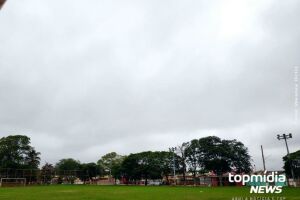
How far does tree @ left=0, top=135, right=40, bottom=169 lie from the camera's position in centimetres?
7700

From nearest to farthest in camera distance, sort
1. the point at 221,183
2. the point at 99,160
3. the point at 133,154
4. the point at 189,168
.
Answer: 1. the point at 221,183
2. the point at 189,168
3. the point at 133,154
4. the point at 99,160

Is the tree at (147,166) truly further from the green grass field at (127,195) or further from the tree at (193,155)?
the green grass field at (127,195)

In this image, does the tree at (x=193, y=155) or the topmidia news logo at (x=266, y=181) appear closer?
the topmidia news logo at (x=266, y=181)

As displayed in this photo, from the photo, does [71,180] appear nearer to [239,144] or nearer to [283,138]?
[239,144]

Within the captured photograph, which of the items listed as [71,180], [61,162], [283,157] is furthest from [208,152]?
[61,162]

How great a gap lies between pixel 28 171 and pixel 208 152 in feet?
141

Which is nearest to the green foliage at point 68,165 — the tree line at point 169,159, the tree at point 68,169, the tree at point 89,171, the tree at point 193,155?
the tree at point 68,169

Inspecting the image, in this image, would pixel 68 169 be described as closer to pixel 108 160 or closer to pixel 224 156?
pixel 108 160

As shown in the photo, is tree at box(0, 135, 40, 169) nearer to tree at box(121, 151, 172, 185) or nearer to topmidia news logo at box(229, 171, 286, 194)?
tree at box(121, 151, 172, 185)

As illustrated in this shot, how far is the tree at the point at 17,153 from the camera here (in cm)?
7700

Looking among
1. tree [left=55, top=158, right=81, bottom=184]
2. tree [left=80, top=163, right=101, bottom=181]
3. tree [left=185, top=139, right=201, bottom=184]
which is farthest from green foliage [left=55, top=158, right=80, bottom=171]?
tree [left=185, top=139, right=201, bottom=184]

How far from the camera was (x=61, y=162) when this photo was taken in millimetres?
134250

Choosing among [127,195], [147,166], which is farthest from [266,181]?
[147,166]

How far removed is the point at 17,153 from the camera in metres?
79.3
